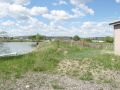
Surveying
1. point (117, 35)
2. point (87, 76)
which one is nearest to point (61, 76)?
point (87, 76)

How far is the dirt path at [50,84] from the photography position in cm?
959

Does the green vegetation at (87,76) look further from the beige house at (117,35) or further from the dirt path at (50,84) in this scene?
the beige house at (117,35)

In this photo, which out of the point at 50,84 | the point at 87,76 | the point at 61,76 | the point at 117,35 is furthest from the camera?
the point at 117,35

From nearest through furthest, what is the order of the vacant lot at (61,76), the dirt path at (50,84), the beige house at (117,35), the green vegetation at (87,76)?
the dirt path at (50,84), the vacant lot at (61,76), the green vegetation at (87,76), the beige house at (117,35)

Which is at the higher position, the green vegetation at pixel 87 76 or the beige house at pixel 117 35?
the beige house at pixel 117 35

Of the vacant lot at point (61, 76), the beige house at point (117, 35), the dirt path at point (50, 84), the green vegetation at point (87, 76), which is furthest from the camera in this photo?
the beige house at point (117, 35)

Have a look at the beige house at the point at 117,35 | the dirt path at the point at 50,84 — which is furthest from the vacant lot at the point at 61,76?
the beige house at the point at 117,35

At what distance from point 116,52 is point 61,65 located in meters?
8.16

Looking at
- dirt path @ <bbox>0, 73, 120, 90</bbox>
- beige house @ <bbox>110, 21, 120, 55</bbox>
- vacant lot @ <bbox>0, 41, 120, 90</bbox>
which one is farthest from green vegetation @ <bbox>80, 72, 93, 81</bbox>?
beige house @ <bbox>110, 21, 120, 55</bbox>

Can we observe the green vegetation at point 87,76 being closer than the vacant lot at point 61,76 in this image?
No

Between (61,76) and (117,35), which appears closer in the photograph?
(61,76)

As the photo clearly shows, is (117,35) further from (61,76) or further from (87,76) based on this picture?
(61,76)

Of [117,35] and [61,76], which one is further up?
[117,35]

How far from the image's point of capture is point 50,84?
33.0 feet
